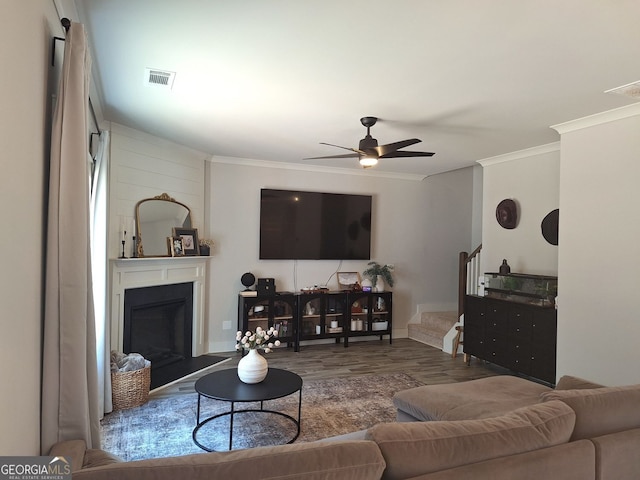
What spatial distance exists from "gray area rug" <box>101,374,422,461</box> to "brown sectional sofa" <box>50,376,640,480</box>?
1.39 m

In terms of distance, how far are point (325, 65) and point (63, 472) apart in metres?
2.43

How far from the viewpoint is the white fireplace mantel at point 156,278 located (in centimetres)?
396

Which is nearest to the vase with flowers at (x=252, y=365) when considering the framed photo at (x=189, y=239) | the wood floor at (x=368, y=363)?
the wood floor at (x=368, y=363)

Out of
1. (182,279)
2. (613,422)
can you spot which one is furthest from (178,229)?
(613,422)

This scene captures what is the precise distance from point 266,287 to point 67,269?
12.8 feet

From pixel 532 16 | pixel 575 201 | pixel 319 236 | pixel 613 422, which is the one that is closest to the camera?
pixel 613 422

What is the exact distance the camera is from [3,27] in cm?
112

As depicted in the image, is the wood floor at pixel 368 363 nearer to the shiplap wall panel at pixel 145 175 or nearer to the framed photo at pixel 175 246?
the framed photo at pixel 175 246

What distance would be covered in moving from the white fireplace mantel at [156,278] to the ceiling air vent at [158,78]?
1778 millimetres

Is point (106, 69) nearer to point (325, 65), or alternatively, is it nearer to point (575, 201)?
point (325, 65)

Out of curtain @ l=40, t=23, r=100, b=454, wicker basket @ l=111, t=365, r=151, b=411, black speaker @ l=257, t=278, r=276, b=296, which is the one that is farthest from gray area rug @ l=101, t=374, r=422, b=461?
black speaker @ l=257, t=278, r=276, b=296

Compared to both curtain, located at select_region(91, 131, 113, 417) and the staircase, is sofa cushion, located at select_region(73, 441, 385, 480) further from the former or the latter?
the staircase

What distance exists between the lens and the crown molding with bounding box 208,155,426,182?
18.3 ft

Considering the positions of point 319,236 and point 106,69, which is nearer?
point 106,69
